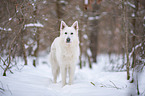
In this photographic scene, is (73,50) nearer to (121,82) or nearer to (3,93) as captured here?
(121,82)

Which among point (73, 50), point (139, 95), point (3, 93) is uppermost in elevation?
point (73, 50)

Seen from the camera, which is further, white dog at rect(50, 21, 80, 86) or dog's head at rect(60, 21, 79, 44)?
white dog at rect(50, 21, 80, 86)

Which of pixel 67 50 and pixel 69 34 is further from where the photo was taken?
pixel 67 50

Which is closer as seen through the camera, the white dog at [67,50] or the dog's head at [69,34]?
the dog's head at [69,34]

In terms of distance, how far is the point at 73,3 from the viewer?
6.69 m

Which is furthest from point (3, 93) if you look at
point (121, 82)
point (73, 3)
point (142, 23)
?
point (73, 3)

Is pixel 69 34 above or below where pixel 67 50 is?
above

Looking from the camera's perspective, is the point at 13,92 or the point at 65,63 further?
the point at 65,63

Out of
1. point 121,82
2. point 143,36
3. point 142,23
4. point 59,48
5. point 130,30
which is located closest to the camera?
point 121,82

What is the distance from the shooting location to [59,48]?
159 inches

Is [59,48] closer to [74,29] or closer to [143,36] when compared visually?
[74,29]

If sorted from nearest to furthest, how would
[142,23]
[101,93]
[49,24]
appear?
[101,93]
[142,23]
[49,24]

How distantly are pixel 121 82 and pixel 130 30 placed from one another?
2392mm

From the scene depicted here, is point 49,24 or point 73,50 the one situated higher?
point 49,24
